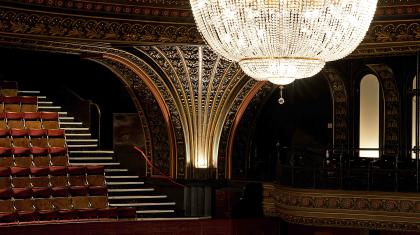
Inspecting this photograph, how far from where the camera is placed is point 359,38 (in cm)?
689

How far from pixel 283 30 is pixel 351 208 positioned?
498 centimetres

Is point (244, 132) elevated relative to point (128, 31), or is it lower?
lower

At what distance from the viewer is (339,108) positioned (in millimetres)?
13648

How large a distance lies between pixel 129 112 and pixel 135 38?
337 centimetres

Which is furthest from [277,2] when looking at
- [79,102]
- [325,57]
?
[79,102]

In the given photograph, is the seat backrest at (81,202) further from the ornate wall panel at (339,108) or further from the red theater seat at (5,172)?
the ornate wall panel at (339,108)

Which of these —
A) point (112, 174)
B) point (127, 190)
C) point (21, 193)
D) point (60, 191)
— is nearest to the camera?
point (21, 193)

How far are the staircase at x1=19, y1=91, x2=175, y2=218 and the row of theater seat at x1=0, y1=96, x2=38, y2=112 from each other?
0.47 meters

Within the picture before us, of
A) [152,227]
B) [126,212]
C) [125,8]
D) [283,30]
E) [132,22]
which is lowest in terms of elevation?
[152,227]

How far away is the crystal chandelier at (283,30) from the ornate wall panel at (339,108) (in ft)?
21.5

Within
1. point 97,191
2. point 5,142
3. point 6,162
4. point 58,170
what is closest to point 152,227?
point 97,191

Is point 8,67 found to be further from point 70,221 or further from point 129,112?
point 70,221

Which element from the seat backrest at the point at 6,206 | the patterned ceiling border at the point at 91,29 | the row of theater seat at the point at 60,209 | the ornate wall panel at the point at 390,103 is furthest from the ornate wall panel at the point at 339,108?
the seat backrest at the point at 6,206

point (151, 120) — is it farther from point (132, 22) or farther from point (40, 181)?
point (132, 22)
